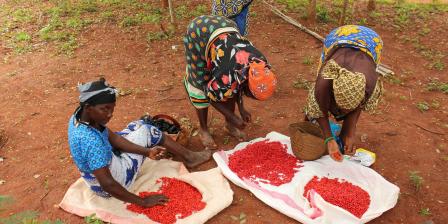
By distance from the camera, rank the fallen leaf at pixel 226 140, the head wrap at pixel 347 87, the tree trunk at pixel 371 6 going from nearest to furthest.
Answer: the head wrap at pixel 347 87 < the fallen leaf at pixel 226 140 < the tree trunk at pixel 371 6

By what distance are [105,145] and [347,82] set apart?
1728 millimetres

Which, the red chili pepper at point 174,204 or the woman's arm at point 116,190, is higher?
the woman's arm at point 116,190

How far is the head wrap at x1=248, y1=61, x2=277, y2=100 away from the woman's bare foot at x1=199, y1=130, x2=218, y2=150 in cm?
108

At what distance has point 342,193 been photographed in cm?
300

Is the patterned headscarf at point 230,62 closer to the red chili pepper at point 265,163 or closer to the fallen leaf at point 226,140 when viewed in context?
the red chili pepper at point 265,163

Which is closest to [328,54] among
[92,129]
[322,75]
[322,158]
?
[322,75]

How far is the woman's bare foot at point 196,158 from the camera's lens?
3414 millimetres

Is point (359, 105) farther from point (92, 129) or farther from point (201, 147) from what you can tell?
point (92, 129)

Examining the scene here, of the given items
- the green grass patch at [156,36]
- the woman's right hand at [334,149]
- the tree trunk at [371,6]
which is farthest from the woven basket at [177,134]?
the tree trunk at [371,6]

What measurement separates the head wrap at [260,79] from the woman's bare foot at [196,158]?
994 mm

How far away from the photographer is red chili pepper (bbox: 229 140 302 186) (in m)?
3.22

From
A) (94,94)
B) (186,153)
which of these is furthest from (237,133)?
(94,94)

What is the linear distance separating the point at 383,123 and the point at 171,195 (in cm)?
247

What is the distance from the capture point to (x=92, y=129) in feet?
8.33
